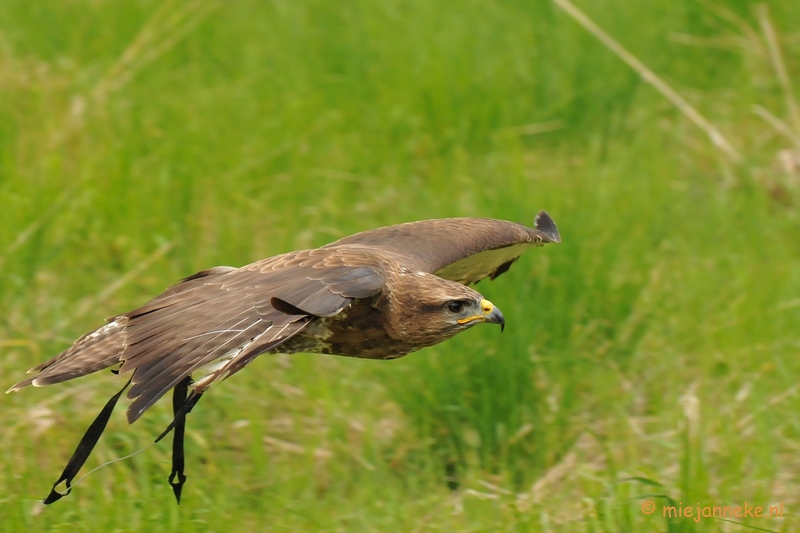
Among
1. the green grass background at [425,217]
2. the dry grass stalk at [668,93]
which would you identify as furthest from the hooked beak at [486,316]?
the dry grass stalk at [668,93]

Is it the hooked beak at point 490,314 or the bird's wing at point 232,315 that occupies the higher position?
the bird's wing at point 232,315

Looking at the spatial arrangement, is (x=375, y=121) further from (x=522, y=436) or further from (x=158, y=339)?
(x=158, y=339)

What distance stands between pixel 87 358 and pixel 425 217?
3.27 metres

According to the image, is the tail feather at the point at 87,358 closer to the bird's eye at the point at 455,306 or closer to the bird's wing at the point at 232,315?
the bird's wing at the point at 232,315

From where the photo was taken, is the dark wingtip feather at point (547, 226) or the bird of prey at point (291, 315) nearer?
the bird of prey at point (291, 315)

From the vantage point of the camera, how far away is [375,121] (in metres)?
8.48

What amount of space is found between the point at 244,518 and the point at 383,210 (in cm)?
310

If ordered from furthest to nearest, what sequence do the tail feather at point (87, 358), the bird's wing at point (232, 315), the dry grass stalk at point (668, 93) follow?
the dry grass stalk at point (668, 93) < the tail feather at point (87, 358) < the bird's wing at point (232, 315)

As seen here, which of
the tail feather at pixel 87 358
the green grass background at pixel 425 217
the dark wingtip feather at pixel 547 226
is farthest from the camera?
the dark wingtip feather at pixel 547 226

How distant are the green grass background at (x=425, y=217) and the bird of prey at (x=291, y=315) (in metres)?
0.84

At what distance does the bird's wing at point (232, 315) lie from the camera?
12.6 ft

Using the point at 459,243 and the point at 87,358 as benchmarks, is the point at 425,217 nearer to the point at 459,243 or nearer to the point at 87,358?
the point at 459,243

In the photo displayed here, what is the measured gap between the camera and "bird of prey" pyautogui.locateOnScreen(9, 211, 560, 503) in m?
3.90

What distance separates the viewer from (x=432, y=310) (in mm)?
4609
